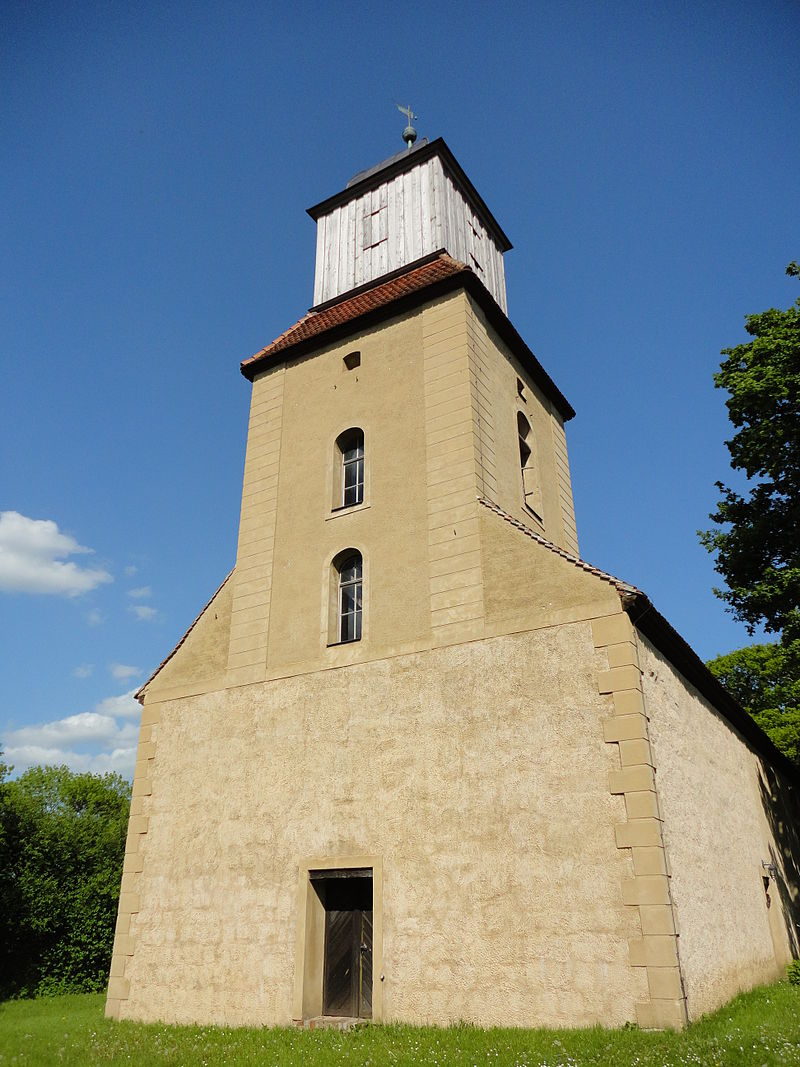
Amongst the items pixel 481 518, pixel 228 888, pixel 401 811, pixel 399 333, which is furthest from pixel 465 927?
pixel 399 333

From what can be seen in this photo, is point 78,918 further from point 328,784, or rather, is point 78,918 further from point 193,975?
point 328,784

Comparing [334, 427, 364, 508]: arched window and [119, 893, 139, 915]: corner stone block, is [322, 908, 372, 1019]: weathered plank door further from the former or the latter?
[334, 427, 364, 508]: arched window

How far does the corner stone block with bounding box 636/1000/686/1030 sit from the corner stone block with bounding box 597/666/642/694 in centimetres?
365

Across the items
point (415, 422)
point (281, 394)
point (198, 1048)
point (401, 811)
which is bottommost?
point (198, 1048)

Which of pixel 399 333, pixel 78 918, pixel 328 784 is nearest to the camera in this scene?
pixel 328 784

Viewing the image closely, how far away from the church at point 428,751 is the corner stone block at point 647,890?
1.4 inches

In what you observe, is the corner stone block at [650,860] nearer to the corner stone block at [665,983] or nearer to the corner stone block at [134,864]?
the corner stone block at [665,983]

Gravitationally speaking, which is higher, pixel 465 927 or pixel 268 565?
pixel 268 565

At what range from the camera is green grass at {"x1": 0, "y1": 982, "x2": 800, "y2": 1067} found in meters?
7.92

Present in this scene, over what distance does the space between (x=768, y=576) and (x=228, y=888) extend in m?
11.5

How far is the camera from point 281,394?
57.1ft

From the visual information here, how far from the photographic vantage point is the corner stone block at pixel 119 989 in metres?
12.8

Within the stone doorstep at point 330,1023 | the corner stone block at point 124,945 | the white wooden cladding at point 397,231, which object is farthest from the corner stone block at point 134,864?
the white wooden cladding at point 397,231

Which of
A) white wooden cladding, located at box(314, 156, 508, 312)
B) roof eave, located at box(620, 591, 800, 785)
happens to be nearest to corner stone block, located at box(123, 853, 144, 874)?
roof eave, located at box(620, 591, 800, 785)
